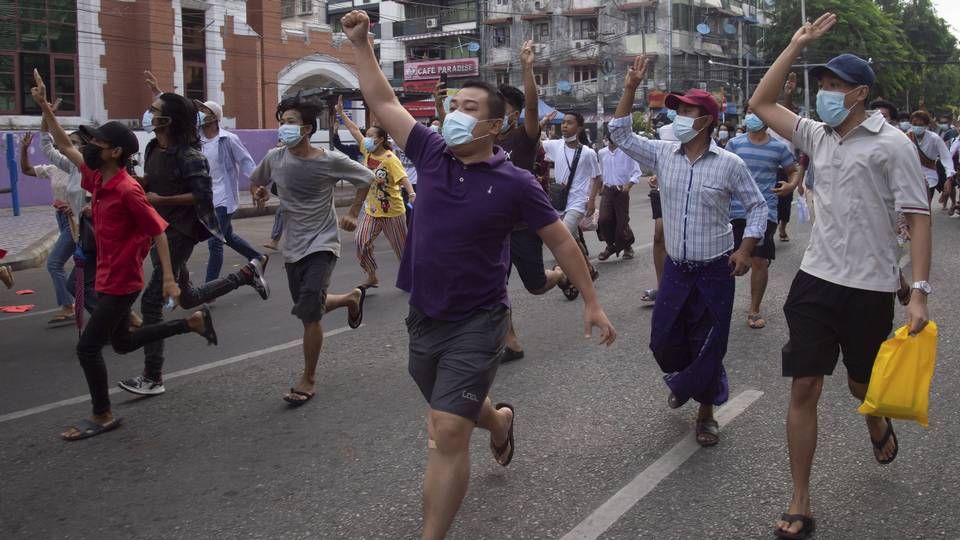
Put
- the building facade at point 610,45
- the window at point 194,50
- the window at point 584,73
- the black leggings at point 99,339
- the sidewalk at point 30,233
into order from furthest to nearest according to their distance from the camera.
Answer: the window at point 584,73, the building facade at point 610,45, the window at point 194,50, the sidewalk at point 30,233, the black leggings at point 99,339

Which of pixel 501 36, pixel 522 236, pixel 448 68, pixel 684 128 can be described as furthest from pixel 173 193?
pixel 501 36

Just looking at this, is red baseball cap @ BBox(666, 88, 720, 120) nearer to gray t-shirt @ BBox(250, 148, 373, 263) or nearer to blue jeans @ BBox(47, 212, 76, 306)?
gray t-shirt @ BBox(250, 148, 373, 263)

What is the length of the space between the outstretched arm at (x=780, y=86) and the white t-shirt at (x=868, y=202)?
0.91ft

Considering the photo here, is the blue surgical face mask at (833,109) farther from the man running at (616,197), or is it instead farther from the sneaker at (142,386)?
the man running at (616,197)

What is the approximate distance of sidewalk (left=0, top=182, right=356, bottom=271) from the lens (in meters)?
12.4

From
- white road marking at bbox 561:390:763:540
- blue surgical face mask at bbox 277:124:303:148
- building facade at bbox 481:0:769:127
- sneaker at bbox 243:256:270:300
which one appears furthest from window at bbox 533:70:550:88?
white road marking at bbox 561:390:763:540

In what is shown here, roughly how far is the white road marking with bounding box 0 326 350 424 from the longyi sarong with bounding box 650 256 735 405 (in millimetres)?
3205

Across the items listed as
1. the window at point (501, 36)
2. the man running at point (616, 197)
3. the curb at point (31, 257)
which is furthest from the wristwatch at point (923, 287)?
the window at point (501, 36)

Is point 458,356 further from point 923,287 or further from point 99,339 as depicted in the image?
point 99,339

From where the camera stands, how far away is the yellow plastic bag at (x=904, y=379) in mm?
3564

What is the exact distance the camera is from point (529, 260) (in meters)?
6.82

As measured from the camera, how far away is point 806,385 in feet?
12.8

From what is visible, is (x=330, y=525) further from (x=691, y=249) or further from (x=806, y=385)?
(x=691, y=249)

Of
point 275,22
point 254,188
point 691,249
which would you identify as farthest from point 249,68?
point 691,249
